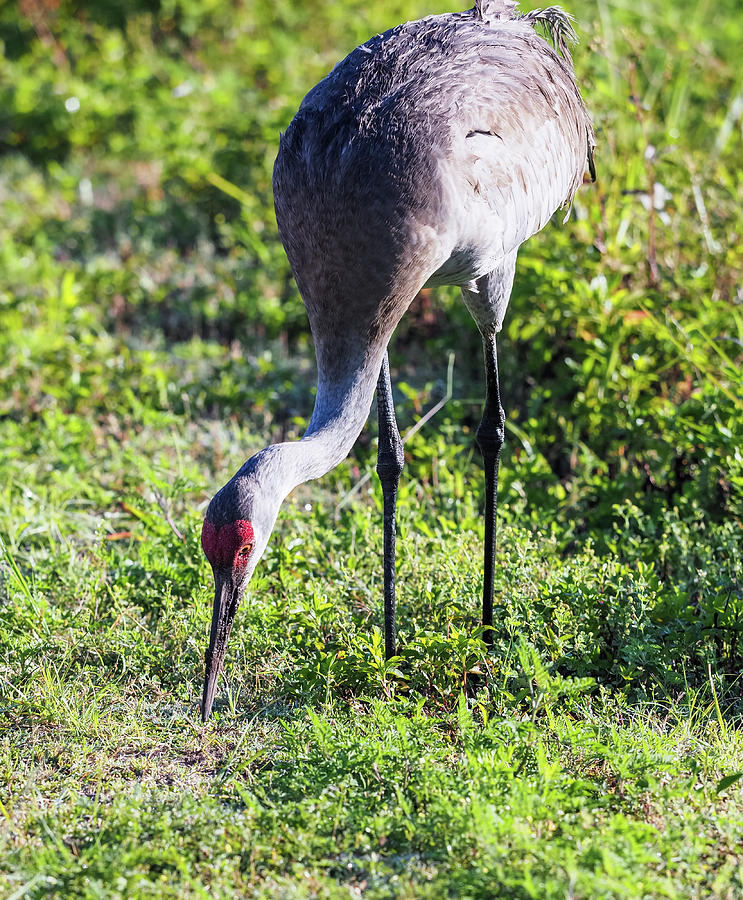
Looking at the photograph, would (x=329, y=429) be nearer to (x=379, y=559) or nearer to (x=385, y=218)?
(x=385, y=218)

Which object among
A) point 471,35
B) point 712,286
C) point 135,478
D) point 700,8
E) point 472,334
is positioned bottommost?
point 135,478

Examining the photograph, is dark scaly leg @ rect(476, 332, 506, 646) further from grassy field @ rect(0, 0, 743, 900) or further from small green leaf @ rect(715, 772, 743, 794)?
small green leaf @ rect(715, 772, 743, 794)

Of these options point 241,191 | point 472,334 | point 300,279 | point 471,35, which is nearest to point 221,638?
point 300,279

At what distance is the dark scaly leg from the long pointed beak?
41.1 inches

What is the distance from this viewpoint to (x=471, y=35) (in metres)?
3.91

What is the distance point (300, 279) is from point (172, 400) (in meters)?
2.12

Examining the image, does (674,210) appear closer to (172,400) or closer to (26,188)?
(172,400)

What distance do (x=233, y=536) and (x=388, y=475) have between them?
1017mm

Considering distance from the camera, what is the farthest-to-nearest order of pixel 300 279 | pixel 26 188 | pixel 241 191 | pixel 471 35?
pixel 26 188
pixel 241 191
pixel 471 35
pixel 300 279

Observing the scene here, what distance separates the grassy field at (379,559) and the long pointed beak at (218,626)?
0.73 ft

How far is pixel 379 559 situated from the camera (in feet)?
13.9

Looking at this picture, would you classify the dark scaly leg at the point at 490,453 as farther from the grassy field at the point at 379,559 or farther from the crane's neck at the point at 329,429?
the crane's neck at the point at 329,429

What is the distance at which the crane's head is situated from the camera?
3033mm

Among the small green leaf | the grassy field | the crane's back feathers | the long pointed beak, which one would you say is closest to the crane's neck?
the crane's back feathers
